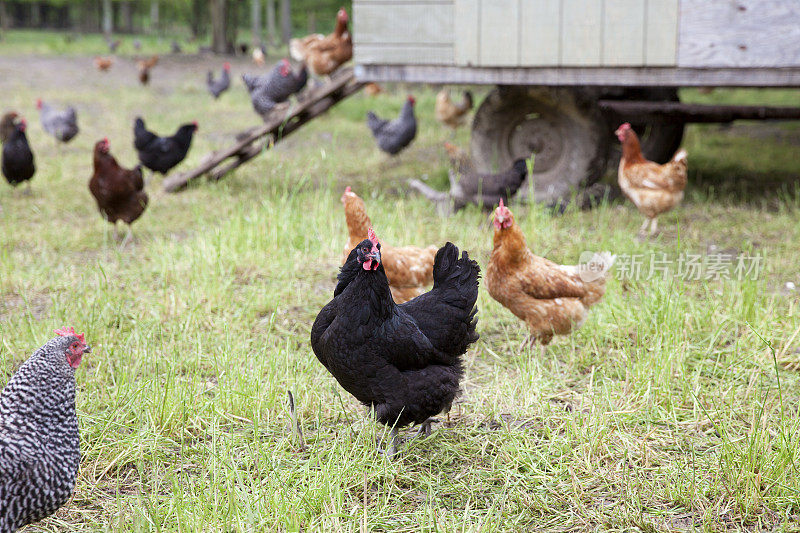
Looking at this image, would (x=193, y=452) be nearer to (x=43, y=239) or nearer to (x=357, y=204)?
(x=357, y=204)

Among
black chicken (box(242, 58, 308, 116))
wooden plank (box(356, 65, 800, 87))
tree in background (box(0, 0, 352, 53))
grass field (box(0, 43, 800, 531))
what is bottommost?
grass field (box(0, 43, 800, 531))

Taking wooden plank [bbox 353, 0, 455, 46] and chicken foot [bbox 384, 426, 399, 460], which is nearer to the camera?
chicken foot [bbox 384, 426, 399, 460]

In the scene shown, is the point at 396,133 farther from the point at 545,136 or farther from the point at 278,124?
the point at 545,136

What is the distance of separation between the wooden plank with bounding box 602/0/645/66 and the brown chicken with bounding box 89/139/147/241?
4.23 meters

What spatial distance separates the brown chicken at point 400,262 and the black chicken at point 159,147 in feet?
14.8

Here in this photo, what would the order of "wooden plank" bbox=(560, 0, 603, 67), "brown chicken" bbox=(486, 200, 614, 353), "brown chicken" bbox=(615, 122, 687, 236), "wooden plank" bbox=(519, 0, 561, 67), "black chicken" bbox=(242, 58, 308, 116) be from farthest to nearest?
1. "black chicken" bbox=(242, 58, 308, 116)
2. "wooden plank" bbox=(519, 0, 561, 67)
3. "wooden plank" bbox=(560, 0, 603, 67)
4. "brown chicken" bbox=(615, 122, 687, 236)
5. "brown chicken" bbox=(486, 200, 614, 353)

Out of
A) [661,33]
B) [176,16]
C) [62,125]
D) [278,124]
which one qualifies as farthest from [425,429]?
[176,16]

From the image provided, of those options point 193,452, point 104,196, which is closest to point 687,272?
point 193,452

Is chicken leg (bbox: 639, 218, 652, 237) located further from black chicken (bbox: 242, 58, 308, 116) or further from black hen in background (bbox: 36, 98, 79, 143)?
black hen in background (bbox: 36, 98, 79, 143)

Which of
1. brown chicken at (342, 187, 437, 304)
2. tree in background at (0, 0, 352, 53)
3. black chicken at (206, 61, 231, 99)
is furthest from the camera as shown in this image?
tree in background at (0, 0, 352, 53)

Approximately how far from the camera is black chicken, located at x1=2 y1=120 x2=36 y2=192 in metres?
7.07

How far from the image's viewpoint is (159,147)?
8062 mm

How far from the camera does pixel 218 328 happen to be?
13.4ft

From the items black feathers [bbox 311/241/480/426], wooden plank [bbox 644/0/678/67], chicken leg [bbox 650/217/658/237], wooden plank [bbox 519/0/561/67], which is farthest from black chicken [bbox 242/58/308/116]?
black feathers [bbox 311/241/480/426]
